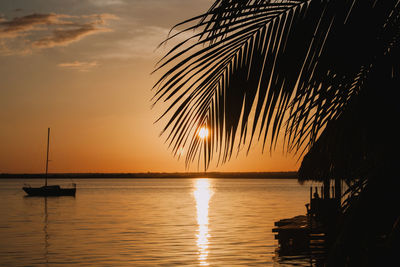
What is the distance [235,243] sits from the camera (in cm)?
3750

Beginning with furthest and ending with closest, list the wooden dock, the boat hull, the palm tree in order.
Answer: the boat hull < the wooden dock < the palm tree

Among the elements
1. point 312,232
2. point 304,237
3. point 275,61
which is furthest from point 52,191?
point 275,61

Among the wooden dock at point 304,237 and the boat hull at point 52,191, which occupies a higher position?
the wooden dock at point 304,237

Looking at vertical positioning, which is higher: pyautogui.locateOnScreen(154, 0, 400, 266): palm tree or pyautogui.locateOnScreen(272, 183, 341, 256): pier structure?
pyautogui.locateOnScreen(154, 0, 400, 266): palm tree

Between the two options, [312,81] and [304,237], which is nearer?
[312,81]

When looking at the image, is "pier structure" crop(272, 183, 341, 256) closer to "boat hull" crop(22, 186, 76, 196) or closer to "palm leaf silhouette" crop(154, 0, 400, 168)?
"palm leaf silhouette" crop(154, 0, 400, 168)

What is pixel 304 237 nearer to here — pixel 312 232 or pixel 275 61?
pixel 312 232

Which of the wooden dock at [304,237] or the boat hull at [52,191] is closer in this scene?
the wooden dock at [304,237]

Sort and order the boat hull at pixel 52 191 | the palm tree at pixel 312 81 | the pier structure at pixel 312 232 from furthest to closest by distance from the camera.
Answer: the boat hull at pixel 52 191
the pier structure at pixel 312 232
the palm tree at pixel 312 81

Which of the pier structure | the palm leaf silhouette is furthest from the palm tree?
the pier structure

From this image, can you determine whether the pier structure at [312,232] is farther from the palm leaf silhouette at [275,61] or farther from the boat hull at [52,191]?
the boat hull at [52,191]

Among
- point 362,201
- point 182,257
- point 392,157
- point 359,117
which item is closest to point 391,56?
point 359,117

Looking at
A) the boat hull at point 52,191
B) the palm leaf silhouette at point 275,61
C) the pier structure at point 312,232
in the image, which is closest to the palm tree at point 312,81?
the palm leaf silhouette at point 275,61

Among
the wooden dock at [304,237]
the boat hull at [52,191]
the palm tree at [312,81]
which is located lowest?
the boat hull at [52,191]
